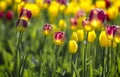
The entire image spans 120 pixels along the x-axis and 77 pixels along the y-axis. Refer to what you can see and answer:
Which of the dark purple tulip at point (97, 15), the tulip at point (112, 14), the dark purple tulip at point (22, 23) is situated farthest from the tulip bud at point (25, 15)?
the tulip at point (112, 14)

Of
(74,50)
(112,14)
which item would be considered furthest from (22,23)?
(112,14)

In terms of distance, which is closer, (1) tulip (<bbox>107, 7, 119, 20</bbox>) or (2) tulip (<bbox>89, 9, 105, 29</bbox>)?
(2) tulip (<bbox>89, 9, 105, 29</bbox>)

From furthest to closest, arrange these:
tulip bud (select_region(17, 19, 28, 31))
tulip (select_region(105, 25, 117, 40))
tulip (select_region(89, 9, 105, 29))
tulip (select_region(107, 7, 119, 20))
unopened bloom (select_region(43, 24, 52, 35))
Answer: tulip (select_region(107, 7, 119, 20)) → unopened bloom (select_region(43, 24, 52, 35)) → tulip bud (select_region(17, 19, 28, 31)) → tulip (select_region(105, 25, 117, 40)) → tulip (select_region(89, 9, 105, 29))

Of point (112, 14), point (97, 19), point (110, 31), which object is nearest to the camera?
Answer: point (97, 19)

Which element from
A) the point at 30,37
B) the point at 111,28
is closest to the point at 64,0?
the point at 30,37

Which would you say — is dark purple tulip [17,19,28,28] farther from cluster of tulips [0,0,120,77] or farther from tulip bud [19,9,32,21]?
tulip bud [19,9,32,21]

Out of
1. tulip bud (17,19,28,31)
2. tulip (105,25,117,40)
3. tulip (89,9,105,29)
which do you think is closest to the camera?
tulip (89,9,105,29)

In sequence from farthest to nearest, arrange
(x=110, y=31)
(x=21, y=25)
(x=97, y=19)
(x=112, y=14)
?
1. (x=112, y=14)
2. (x=21, y=25)
3. (x=110, y=31)
4. (x=97, y=19)

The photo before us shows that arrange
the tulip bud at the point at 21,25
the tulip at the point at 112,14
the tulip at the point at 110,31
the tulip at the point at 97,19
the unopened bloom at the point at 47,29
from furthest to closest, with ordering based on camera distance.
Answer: the tulip at the point at 112,14 < the unopened bloom at the point at 47,29 < the tulip bud at the point at 21,25 < the tulip at the point at 110,31 < the tulip at the point at 97,19

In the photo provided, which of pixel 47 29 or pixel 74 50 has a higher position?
pixel 47 29

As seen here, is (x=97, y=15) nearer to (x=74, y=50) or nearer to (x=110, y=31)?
(x=110, y=31)

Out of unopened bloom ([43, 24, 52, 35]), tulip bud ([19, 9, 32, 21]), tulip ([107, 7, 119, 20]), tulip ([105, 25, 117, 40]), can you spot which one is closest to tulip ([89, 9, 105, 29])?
tulip ([105, 25, 117, 40])

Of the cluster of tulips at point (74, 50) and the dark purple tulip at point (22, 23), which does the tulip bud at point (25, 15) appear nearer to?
the cluster of tulips at point (74, 50)

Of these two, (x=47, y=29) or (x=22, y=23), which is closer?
(x=22, y=23)
